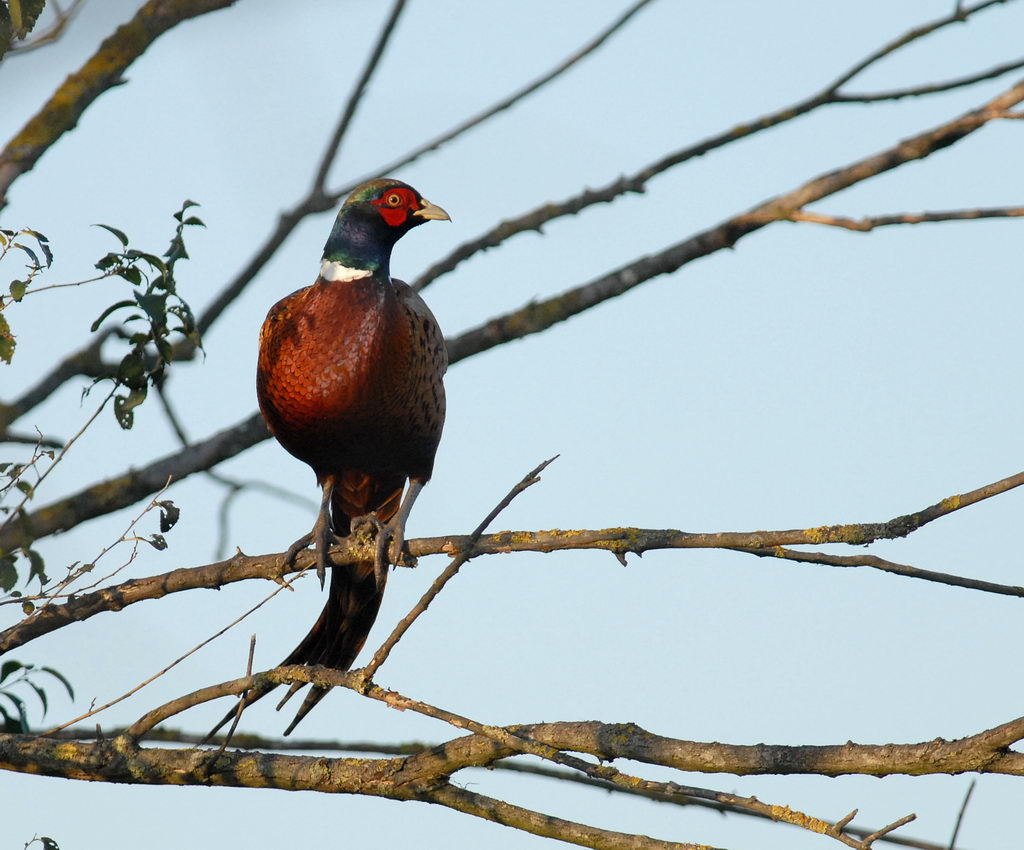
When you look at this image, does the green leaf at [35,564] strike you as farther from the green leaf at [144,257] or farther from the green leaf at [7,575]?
the green leaf at [144,257]

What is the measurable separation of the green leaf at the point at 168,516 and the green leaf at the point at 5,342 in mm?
580

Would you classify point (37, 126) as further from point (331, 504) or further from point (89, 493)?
point (331, 504)

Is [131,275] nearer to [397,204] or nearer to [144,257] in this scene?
[144,257]

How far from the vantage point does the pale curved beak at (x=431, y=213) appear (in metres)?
5.50

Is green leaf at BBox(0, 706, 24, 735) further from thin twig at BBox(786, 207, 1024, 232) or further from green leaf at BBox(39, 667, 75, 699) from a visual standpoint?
thin twig at BBox(786, 207, 1024, 232)

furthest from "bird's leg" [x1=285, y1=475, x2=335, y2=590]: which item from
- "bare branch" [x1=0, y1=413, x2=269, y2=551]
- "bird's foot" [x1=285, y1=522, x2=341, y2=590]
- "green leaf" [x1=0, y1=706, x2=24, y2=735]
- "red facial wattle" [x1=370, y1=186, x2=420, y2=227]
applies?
"red facial wattle" [x1=370, y1=186, x2=420, y2=227]

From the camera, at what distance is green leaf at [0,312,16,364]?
3.49 meters

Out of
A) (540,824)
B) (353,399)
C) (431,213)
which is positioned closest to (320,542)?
(353,399)

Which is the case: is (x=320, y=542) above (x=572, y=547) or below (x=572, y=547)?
above

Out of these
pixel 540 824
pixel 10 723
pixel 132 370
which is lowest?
pixel 540 824

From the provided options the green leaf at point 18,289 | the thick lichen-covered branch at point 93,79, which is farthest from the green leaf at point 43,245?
the thick lichen-covered branch at point 93,79

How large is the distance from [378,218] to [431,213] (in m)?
0.23


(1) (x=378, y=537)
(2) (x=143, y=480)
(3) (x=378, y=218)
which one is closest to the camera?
(1) (x=378, y=537)

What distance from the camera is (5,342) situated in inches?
138
